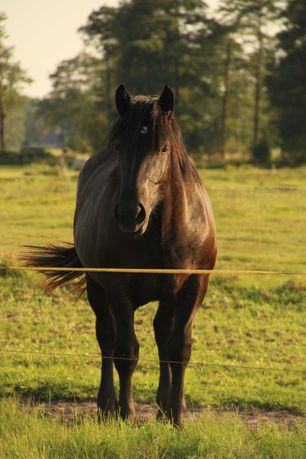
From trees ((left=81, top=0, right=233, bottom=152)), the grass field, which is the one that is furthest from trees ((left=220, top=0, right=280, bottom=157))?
the grass field

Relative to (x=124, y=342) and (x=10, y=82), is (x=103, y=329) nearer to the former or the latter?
(x=124, y=342)

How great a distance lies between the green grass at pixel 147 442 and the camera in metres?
4.48

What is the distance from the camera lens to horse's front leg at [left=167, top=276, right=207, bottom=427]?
5977mm

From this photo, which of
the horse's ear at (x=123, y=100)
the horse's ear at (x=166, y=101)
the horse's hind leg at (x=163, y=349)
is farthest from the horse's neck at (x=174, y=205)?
the horse's hind leg at (x=163, y=349)

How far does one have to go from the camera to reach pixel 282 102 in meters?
55.6

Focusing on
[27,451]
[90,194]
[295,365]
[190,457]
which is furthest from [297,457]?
[295,365]

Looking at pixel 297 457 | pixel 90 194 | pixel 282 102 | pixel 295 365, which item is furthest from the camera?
pixel 282 102

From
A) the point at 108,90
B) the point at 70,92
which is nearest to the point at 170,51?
the point at 108,90

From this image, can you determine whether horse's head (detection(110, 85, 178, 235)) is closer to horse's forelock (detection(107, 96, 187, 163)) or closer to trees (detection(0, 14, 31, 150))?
horse's forelock (detection(107, 96, 187, 163))

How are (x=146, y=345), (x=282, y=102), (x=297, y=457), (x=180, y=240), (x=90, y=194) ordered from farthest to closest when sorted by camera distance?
(x=282, y=102), (x=146, y=345), (x=90, y=194), (x=180, y=240), (x=297, y=457)

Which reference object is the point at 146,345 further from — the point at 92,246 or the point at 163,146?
the point at 163,146

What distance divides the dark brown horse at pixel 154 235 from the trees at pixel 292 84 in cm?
4954

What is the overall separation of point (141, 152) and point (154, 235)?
2.40 feet

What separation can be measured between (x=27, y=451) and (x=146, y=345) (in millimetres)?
5157
